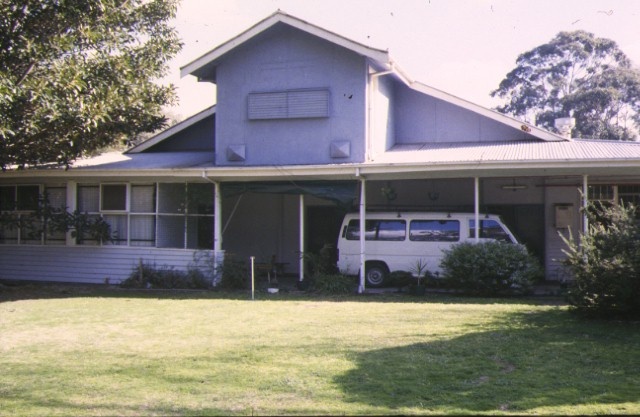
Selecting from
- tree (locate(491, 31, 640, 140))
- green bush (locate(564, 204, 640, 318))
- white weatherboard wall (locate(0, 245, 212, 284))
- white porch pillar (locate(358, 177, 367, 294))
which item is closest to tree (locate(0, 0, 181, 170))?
white weatherboard wall (locate(0, 245, 212, 284))

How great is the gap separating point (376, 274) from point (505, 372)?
8.99 meters

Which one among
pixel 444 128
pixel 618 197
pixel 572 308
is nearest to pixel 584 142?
pixel 618 197

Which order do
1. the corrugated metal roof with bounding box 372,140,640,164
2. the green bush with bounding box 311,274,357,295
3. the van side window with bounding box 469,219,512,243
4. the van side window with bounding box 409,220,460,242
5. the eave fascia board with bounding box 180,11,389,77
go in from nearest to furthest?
the corrugated metal roof with bounding box 372,140,640,164
the green bush with bounding box 311,274,357,295
the van side window with bounding box 469,219,512,243
the van side window with bounding box 409,220,460,242
the eave fascia board with bounding box 180,11,389,77

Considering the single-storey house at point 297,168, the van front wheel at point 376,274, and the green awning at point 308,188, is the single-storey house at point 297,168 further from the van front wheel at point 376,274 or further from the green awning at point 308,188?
the van front wheel at point 376,274

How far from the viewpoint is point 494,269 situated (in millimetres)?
13891

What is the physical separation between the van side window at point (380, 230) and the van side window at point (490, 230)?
1613 mm

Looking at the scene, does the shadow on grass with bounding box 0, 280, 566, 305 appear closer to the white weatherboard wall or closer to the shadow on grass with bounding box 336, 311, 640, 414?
the white weatherboard wall

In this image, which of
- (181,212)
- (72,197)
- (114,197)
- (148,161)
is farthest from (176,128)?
(72,197)

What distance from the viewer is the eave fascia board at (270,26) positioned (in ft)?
52.0

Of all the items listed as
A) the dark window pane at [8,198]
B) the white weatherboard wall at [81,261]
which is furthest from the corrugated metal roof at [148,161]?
the white weatherboard wall at [81,261]

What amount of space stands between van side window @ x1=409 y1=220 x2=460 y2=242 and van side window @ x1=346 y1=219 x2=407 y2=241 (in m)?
0.25

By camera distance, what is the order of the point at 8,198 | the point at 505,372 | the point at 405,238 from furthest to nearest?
1. the point at 8,198
2. the point at 405,238
3. the point at 505,372

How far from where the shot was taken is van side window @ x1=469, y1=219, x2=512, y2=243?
610 inches

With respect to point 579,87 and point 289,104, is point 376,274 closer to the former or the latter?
point 289,104
